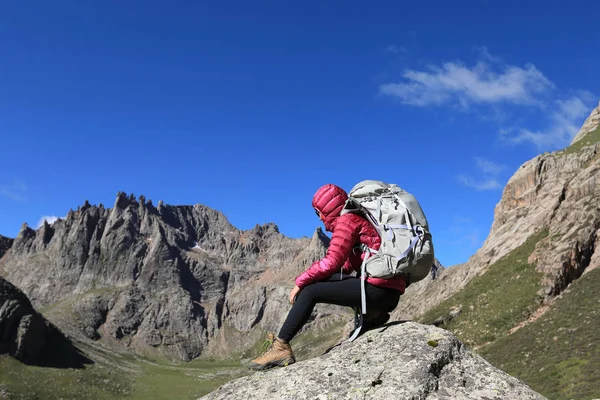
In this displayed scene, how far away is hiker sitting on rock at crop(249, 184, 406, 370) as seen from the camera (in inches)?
316

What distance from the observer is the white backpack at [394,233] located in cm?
783

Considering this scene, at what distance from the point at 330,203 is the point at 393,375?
347cm

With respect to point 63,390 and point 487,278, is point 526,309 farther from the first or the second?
point 63,390

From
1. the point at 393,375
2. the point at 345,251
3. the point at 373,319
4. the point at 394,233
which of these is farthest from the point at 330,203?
the point at 393,375

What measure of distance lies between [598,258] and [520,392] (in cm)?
8768

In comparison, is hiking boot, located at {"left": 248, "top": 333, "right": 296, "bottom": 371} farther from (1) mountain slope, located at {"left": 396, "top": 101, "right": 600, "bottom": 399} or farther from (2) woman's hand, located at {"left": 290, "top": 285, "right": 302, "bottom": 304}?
(1) mountain slope, located at {"left": 396, "top": 101, "right": 600, "bottom": 399}

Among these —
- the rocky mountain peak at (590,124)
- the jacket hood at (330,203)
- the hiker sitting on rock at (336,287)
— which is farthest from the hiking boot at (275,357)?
the rocky mountain peak at (590,124)

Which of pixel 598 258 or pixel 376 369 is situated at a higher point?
pixel 598 258

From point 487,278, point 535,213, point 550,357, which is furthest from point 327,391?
point 535,213

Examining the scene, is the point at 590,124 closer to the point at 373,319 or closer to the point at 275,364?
the point at 373,319

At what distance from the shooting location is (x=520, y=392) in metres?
7.07

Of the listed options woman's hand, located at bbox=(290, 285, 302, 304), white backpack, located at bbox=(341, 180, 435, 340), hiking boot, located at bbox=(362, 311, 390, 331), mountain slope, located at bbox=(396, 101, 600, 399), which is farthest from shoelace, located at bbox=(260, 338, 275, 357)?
mountain slope, located at bbox=(396, 101, 600, 399)

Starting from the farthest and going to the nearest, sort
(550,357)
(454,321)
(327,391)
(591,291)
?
(454,321), (591,291), (550,357), (327,391)

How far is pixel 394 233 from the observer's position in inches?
312
